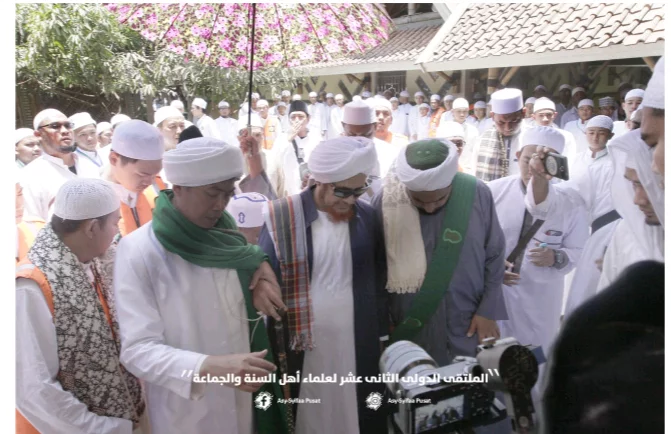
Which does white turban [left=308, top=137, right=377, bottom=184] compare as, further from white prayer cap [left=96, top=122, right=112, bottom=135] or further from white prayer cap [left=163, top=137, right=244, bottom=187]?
white prayer cap [left=96, top=122, right=112, bottom=135]

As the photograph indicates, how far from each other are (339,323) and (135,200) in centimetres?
78

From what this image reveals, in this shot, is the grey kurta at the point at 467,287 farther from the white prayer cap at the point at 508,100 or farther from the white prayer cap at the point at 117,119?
the white prayer cap at the point at 117,119

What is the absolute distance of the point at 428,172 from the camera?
5.39ft

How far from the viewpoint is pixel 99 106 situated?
1.73m

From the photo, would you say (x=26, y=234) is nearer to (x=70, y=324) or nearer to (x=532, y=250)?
(x=70, y=324)

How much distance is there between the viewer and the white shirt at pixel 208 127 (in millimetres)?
1628

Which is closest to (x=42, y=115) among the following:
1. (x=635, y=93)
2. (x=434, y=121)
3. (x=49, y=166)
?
(x=49, y=166)

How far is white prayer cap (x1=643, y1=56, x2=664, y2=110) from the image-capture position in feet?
4.81

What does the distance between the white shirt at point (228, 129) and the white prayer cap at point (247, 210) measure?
0.18 m

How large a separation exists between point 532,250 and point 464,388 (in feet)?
2.16

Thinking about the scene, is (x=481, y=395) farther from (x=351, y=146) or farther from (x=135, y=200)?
(x=135, y=200)

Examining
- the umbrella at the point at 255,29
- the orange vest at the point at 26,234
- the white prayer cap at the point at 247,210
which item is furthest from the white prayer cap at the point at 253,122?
the orange vest at the point at 26,234

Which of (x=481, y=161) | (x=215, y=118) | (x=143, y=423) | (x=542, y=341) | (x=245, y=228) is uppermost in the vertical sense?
(x=215, y=118)
